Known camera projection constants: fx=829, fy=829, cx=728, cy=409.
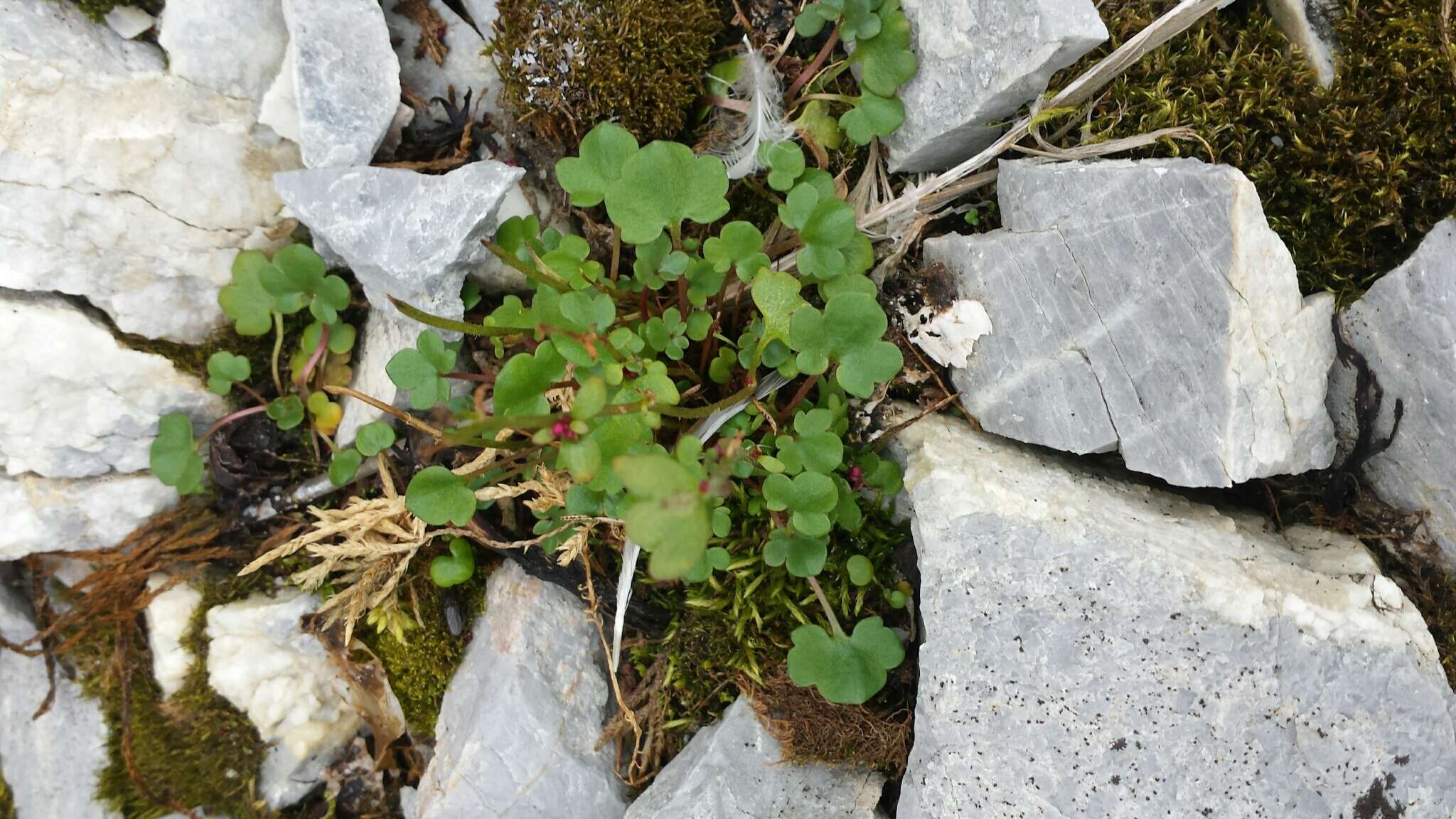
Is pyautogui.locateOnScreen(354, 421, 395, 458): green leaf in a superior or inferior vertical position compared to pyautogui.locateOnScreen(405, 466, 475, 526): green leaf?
inferior

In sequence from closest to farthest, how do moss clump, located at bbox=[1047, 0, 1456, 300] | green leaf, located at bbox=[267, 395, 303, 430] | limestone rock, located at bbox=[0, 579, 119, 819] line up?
moss clump, located at bbox=[1047, 0, 1456, 300], green leaf, located at bbox=[267, 395, 303, 430], limestone rock, located at bbox=[0, 579, 119, 819]

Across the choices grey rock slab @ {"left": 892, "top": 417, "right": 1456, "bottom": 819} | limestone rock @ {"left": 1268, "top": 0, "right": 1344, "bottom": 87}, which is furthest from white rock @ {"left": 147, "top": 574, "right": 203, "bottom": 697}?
limestone rock @ {"left": 1268, "top": 0, "right": 1344, "bottom": 87}

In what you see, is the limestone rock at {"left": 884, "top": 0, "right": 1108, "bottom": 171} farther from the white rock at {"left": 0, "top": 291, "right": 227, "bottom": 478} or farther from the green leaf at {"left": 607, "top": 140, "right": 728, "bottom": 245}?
the white rock at {"left": 0, "top": 291, "right": 227, "bottom": 478}

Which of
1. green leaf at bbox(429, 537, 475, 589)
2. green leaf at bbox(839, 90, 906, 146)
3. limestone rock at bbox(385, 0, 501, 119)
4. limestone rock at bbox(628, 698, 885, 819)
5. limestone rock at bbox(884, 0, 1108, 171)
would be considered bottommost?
limestone rock at bbox(628, 698, 885, 819)

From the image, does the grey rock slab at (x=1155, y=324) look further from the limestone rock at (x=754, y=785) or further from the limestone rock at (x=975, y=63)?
the limestone rock at (x=754, y=785)

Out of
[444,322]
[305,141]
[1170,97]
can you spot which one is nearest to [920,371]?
[1170,97]

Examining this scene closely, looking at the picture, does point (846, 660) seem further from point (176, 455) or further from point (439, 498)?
point (176, 455)

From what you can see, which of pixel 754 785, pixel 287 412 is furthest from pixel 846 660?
pixel 287 412

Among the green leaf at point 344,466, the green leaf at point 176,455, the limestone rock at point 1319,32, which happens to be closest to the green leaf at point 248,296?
the green leaf at point 176,455
